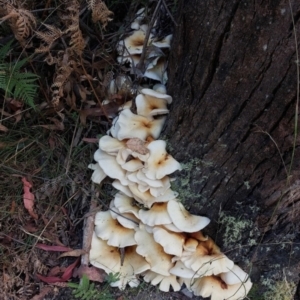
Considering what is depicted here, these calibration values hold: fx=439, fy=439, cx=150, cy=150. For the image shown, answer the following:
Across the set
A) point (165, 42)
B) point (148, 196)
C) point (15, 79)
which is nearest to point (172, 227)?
point (148, 196)

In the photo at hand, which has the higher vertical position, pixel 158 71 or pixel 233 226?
pixel 158 71

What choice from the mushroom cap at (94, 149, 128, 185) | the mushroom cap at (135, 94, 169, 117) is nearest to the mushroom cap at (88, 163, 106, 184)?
the mushroom cap at (94, 149, 128, 185)

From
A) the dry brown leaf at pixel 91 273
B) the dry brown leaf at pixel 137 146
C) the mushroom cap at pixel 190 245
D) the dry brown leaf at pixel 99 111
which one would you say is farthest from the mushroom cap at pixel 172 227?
the dry brown leaf at pixel 99 111

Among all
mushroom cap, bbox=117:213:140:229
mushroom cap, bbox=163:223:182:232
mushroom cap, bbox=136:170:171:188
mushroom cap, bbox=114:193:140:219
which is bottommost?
mushroom cap, bbox=117:213:140:229

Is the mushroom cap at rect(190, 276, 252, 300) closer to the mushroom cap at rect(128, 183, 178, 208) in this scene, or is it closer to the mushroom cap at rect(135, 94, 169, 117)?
the mushroom cap at rect(128, 183, 178, 208)

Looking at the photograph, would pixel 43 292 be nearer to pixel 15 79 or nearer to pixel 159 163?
pixel 159 163

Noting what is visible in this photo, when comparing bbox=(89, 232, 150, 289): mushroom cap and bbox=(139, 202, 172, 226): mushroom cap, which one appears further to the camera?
bbox=(89, 232, 150, 289): mushroom cap
